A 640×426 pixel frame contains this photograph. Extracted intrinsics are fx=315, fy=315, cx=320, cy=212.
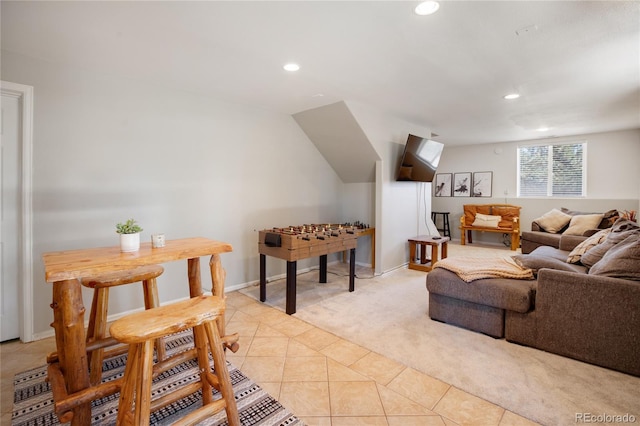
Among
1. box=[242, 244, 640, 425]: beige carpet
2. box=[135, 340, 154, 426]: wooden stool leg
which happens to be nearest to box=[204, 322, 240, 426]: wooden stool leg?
box=[135, 340, 154, 426]: wooden stool leg

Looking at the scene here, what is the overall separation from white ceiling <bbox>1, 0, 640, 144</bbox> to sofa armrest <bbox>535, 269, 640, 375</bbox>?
1.75 metres

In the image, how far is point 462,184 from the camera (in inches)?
305

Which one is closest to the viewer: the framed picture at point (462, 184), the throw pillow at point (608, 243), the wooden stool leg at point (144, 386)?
the wooden stool leg at point (144, 386)

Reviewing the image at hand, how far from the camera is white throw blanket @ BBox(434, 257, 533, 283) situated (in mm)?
2629

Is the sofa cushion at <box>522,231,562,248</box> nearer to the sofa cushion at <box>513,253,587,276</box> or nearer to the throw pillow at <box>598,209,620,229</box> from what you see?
the throw pillow at <box>598,209,620,229</box>

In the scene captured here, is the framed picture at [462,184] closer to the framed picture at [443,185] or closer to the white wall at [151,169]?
the framed picture at [443,185]

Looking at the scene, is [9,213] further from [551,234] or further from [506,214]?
[506,214]

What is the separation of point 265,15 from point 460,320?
283 centimetres

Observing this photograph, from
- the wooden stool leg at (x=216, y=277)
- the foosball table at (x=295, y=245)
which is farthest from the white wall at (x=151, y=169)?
the wooden stool leg at (x=216, y=277)

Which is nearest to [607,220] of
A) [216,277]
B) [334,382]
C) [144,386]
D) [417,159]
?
[417,159]

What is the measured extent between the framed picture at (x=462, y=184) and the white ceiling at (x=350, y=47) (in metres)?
3.89

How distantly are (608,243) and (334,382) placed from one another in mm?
2765

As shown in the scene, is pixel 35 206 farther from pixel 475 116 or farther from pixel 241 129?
pixel 475 116

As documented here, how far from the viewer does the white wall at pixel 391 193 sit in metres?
4.30
